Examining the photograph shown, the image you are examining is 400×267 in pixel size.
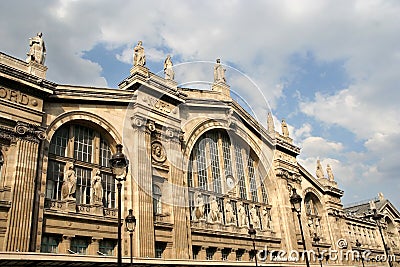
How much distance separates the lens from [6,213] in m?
20.0

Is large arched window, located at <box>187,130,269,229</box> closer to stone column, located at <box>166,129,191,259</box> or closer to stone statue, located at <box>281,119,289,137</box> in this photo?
stone column, located at <box>166,129,191,259</box>

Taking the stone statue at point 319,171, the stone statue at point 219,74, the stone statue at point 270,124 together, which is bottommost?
the stone statue at point 319,171

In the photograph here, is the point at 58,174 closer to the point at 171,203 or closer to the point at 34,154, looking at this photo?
the point at 34,154

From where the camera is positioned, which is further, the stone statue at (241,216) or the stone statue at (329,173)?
the stone statue at (329,173)

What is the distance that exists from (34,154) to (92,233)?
231 inches

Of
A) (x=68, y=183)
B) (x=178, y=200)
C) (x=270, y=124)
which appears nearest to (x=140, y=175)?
(x=178, y=200)

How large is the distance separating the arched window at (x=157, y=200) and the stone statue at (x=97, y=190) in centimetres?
393

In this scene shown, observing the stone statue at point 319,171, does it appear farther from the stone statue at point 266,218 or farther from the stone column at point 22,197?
the stone column at point 22,197

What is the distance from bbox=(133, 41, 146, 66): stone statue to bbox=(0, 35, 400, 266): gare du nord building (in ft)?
0.77

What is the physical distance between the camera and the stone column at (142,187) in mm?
24234

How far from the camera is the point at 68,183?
932 inches

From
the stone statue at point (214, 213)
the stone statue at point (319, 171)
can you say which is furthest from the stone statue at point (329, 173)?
the stone statue at point (214, 213)

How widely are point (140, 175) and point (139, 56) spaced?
9.65 metres

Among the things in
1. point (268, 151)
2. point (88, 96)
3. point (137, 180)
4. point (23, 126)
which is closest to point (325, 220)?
point (268, 151)
